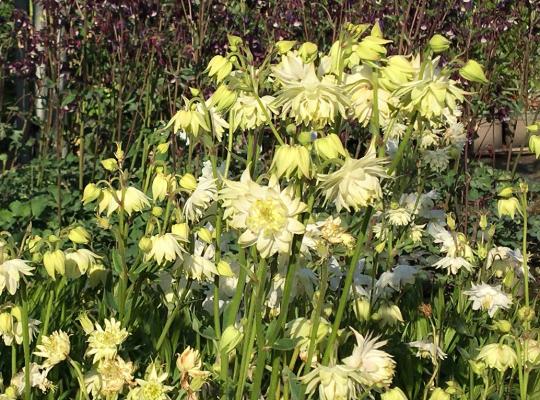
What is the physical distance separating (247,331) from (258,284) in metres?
0.17

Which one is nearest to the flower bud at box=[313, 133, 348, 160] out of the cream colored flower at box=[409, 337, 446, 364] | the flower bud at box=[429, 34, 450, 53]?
the flower bud at box=[429, 34, 450, 53]

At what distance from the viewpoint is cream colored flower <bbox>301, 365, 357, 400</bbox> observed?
4.88ft

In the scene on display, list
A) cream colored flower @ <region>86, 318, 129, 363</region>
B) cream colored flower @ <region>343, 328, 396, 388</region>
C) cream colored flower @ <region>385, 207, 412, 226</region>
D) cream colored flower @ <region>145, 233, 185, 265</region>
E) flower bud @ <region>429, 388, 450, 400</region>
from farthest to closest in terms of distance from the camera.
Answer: cream colored flower @ <region>385, 207, 412, 226</region> < flower bud @ <region>429, 388, 450, 400</region> < cream colored flower @ <region>145, 233, 185, 265</region> < cream colored flower @ <region>86, 318, 129, 363</region> < cream colored flower @ <region>343, 328, 396, 388</region>

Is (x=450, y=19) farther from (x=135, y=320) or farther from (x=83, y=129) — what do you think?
(x=135, y=320)

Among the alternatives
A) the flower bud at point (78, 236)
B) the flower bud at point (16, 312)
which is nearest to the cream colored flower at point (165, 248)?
the flower bud at point (78, 236)

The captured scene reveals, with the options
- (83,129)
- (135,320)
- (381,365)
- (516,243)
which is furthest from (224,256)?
(83,129)

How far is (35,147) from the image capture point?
5.10 meters

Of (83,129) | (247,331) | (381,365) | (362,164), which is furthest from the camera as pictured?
(83,129)

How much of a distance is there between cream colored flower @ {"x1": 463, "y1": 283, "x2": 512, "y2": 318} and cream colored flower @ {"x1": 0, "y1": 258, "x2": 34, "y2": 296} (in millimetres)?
1213

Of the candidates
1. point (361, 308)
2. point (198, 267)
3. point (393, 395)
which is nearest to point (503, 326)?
point (361, 308)

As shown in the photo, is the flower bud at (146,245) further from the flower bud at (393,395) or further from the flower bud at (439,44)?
the flower bud at (439,44)

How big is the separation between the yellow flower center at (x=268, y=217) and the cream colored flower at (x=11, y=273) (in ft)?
1.58

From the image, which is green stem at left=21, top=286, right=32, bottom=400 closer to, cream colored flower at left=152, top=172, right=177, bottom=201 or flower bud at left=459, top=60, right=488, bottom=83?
cream colored flower at left=152, top=172, right=177, bottom=201

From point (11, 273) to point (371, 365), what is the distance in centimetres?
66
